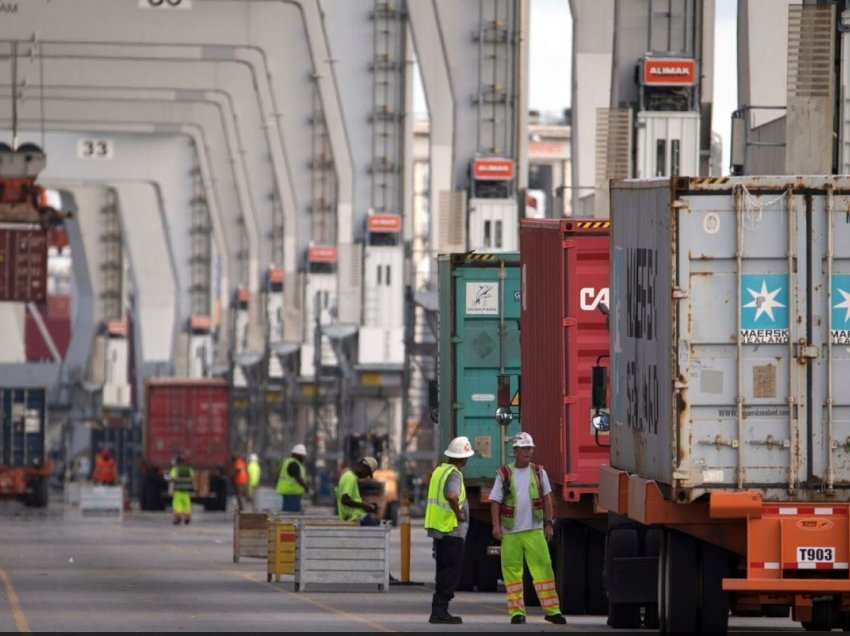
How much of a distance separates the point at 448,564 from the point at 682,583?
14.2ft

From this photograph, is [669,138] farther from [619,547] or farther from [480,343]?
[619,547]

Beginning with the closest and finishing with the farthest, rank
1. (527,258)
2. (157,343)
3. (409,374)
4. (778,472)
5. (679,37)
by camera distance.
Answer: (778,472) → (527,258) → (679,37) → (409,374) → (157,343)

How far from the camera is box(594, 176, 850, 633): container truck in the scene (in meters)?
15.0

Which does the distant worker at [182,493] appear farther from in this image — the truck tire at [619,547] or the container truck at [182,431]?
the truck tire at [619,547]

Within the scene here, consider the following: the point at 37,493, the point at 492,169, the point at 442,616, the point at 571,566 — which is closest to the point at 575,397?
the point at 571,566

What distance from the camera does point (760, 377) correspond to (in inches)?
595

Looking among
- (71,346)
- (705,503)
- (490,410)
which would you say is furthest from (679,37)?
(71,346)

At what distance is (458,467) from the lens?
20.3m

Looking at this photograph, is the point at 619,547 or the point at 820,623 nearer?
the point at 619,547

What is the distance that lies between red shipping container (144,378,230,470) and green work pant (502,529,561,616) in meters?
40.1

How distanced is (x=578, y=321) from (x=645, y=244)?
4.03m

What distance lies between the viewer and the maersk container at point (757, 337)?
15070 mm

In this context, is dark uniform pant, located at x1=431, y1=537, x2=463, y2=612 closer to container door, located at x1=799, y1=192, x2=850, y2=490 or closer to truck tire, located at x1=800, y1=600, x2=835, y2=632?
truck tire, located at x1=800, y1=600, x2=835, y2=632

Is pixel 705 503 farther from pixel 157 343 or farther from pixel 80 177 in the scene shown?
pixel 157 343
